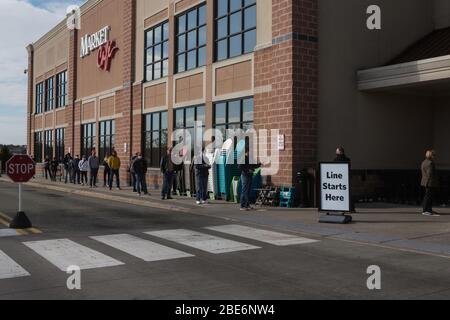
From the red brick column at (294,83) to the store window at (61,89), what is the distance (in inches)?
1018

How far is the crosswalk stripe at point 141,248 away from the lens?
8.77m

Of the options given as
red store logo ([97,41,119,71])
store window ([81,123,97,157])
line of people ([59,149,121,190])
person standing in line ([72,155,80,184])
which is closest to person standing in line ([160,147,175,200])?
line of people ([59,149,121,190])

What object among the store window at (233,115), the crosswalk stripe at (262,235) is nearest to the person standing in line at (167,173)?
the store window at (233,115)

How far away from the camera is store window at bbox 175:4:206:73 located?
22.3m

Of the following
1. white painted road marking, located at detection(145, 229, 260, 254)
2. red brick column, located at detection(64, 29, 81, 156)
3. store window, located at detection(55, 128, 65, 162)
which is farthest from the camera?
store window, located at detection(55, 128, 65, 162)

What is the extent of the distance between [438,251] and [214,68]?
13.5 m

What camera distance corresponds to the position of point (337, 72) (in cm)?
1786

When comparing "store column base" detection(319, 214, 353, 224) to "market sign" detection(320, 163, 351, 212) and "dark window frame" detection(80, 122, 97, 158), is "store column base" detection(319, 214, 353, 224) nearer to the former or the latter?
"market sign" detection(320, 163, 351, 212)

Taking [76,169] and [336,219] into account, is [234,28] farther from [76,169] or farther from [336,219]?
[76,169]

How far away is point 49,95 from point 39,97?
3.39 meters

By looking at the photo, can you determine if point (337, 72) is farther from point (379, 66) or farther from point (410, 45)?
point (410, 45)

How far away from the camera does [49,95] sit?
44.3 m

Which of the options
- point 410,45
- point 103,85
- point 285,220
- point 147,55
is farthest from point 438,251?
point 103,85

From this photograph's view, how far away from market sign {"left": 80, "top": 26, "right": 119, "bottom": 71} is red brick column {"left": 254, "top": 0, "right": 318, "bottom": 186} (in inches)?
597
